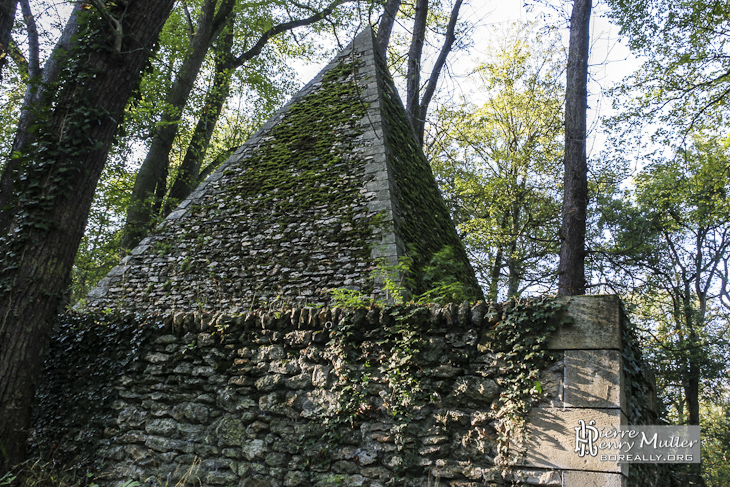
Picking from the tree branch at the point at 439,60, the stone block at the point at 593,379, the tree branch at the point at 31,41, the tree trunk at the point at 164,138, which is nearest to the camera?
the stone block at the point at 593,379

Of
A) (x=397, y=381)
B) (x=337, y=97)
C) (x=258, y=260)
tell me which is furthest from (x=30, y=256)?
(x=337, y=97)

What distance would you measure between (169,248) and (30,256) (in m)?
3.33

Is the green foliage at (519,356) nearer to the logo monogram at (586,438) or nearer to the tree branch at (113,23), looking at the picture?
the logo monogram at (586,438)

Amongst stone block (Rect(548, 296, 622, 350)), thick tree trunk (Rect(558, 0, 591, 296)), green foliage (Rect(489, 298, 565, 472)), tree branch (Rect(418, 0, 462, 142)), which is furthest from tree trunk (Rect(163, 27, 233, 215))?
stone block (Rect(548, 296, 622, 350))

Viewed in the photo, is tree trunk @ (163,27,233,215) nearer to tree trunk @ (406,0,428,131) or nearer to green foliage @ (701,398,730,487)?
tree trunk @ (406,0,428,131)

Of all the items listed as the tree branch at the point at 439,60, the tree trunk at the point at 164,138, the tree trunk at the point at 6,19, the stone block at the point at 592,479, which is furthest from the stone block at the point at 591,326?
the tree trunk at the point at 164,138

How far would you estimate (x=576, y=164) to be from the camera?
7.05m

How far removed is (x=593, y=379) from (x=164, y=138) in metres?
11.2

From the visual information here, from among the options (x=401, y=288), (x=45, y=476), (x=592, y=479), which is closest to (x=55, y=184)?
(x=45, y=476)

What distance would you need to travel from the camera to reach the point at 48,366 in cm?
498

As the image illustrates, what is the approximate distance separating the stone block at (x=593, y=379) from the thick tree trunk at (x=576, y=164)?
3524mm

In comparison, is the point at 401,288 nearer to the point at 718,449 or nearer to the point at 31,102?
the point at 31,102

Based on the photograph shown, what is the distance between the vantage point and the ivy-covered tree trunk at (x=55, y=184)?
4.25 metres

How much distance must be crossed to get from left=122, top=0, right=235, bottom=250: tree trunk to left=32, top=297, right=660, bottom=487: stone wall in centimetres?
682
